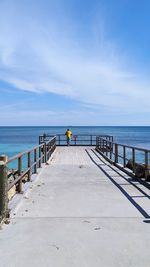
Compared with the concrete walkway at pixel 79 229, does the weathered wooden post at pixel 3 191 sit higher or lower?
higher

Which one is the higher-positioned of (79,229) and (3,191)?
(3,191)

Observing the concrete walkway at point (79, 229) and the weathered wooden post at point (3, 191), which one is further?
the weathered wooden post at point (3, 191)

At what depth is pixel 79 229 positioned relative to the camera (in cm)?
526

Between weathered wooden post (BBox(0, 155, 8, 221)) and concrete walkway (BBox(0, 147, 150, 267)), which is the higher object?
weathered wooden post (BBox(0, 155, 8, 221))

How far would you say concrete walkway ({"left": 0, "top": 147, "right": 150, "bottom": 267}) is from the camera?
4.12 meters

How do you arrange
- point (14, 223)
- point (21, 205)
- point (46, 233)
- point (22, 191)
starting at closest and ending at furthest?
1. point (46, 233)
2. point (14, 223)
3. point (21, 205)
4. point (22, 191)

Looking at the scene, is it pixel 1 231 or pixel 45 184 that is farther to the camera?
pixel 45 184

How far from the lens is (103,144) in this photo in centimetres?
2286

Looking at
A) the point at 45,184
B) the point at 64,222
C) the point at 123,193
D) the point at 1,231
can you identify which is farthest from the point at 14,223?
the point at 45,184

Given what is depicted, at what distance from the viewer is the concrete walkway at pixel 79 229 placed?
4.12m

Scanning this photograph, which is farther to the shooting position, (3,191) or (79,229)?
(3,191)

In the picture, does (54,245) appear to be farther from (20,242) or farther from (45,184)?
(45,184)

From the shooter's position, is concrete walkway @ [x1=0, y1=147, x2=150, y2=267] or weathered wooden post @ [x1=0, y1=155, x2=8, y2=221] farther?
weathered wooden post @ [x1=0, y1=155, x2=8, y2=221]

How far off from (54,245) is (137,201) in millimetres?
3155
